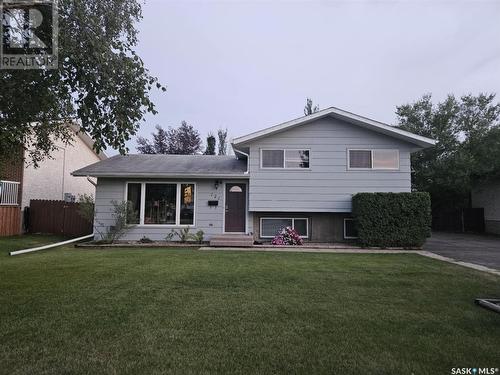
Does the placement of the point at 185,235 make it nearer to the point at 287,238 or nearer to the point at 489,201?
the point at 287,238

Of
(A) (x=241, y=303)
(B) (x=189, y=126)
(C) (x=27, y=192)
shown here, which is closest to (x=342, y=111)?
(A) (x=241, y=303)

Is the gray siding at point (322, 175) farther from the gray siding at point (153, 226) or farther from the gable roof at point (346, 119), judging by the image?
the gray siding at point (153, 226)

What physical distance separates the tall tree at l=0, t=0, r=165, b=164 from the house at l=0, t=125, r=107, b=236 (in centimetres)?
812

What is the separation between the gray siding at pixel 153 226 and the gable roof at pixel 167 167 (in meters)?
0.50

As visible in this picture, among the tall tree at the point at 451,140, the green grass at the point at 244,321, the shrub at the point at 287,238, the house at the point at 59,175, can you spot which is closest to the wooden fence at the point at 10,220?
the house at the point at 59,175

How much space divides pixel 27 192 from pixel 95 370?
1653 centimetres

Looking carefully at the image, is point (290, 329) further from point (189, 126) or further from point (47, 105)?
point (189, 126)

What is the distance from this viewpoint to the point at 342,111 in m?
12.5

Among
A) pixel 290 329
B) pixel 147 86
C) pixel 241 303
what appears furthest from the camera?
pixel 147 86

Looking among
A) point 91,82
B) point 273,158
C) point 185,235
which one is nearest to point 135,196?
point 185,235

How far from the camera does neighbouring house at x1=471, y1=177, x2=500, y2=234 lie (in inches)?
771

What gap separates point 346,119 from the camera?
12.8 metres

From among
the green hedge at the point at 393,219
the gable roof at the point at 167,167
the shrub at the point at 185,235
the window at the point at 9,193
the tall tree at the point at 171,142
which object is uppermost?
the tall tree at the point at 171,142

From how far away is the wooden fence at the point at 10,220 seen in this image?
1486 centimetres
